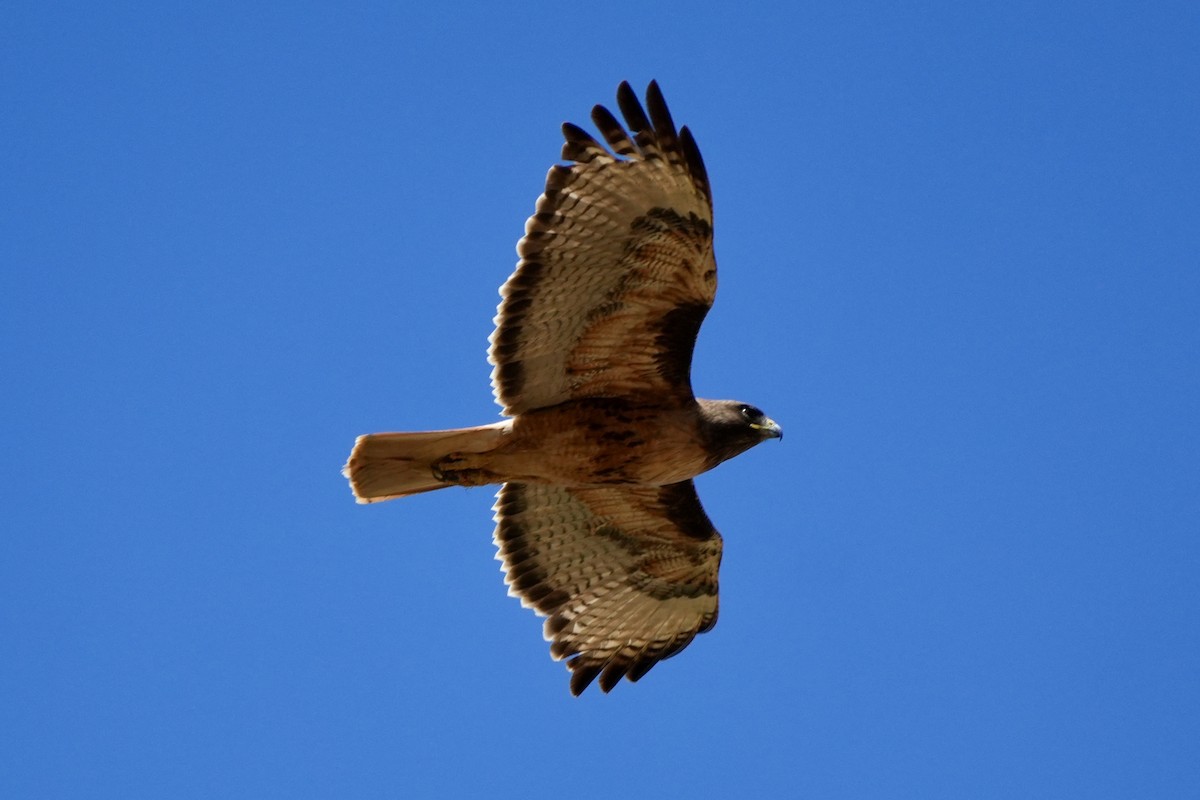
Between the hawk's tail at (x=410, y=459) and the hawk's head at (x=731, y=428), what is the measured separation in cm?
129

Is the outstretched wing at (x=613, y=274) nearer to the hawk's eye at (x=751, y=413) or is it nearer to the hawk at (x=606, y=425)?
the hawk at (x=606, y=425)

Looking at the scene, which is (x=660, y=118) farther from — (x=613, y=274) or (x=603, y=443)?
(x=603, y=443)

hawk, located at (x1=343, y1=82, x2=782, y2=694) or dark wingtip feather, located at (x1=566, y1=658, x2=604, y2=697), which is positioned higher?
hawk, located at (x1=343, y1=82, x2=782, y2=694)

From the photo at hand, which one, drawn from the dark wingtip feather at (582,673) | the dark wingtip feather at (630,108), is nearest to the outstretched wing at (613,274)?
the dark wingtip feather at (630,108)

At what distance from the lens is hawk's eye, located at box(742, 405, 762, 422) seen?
9.31 metres

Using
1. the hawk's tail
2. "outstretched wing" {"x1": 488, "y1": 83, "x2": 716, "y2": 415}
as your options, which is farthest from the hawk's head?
the hawk's tail

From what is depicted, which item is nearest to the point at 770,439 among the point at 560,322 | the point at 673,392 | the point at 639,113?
the point at 673,392

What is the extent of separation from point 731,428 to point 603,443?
811 millimetres

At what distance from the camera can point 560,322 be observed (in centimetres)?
903

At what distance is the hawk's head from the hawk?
0.4 inches

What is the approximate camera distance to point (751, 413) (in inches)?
368

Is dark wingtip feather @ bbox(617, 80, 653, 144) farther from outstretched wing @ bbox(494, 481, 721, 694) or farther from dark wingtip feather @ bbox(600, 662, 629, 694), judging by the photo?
dark wingtip feather @ bbox(600, 662, 629, 694)

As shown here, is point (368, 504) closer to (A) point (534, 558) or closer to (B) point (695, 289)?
(A) point (534, 558)

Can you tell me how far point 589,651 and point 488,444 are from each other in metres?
2.02
